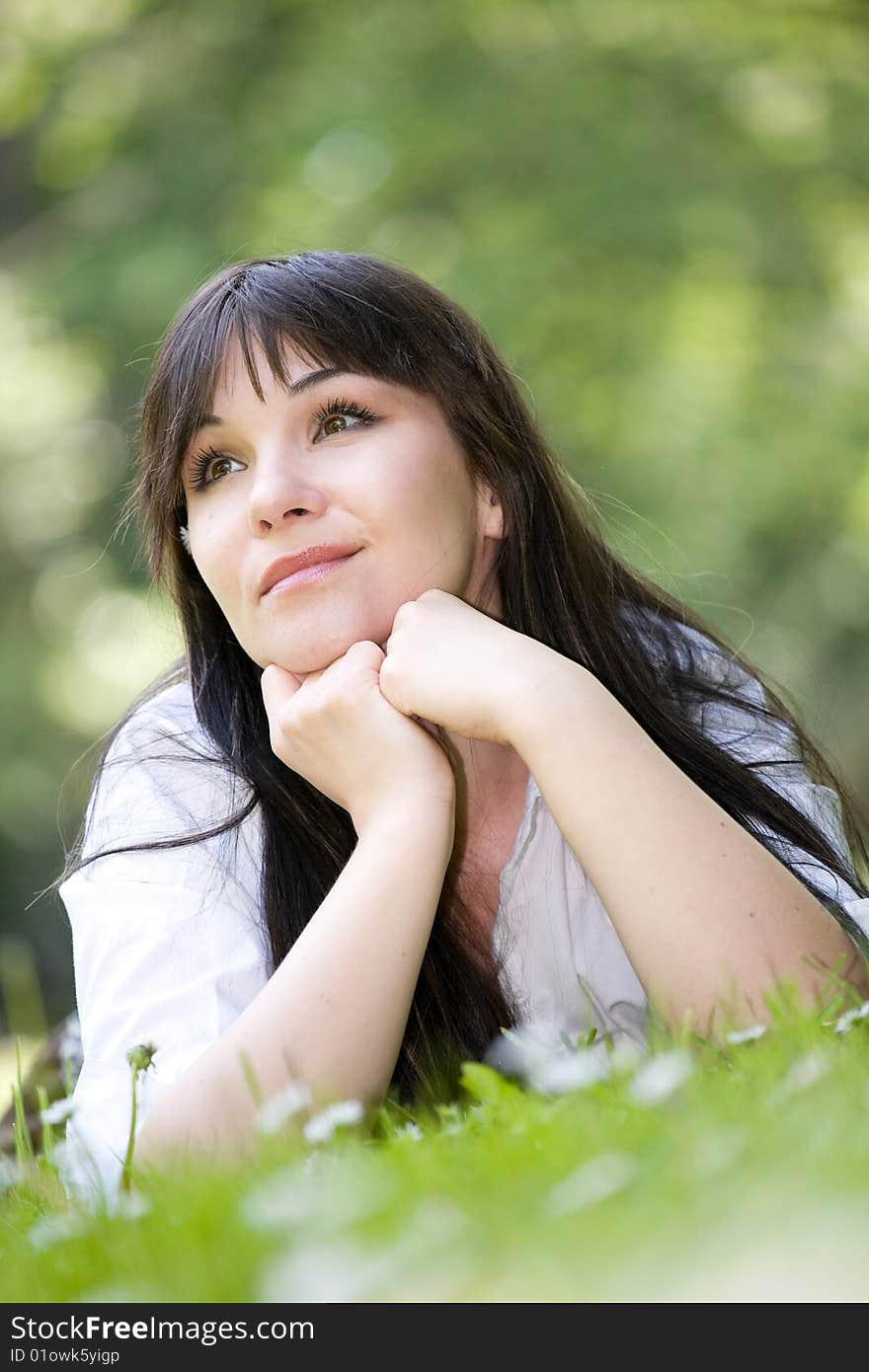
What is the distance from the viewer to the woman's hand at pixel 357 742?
7.32 feet

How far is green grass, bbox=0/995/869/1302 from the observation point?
929 millimetres

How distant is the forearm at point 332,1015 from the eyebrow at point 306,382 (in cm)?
81

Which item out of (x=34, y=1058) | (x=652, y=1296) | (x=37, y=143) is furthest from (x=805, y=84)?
(x=652, y=1296)

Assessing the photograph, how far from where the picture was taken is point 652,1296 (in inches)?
35.9

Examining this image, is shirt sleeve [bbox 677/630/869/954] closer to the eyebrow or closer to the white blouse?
the white blouse

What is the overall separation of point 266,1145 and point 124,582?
8.74 metres

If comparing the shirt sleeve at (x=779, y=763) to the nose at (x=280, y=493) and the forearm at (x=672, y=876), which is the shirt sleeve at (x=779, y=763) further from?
the nose at (x=280, y=493)

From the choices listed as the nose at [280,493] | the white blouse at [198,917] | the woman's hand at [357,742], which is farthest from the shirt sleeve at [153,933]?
the nose at [280,493]

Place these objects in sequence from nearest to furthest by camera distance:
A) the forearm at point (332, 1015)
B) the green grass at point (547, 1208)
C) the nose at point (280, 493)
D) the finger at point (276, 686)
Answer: the green grass at point (547, 1208) < the forearm at point (332, 1015) < the nose at point (280, 493) < the finger at point (276, 686)

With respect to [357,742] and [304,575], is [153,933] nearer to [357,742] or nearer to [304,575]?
[357,742]

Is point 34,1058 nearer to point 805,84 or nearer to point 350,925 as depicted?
point 350,925

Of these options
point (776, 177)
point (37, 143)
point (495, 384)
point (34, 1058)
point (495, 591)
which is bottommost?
point (34, 1058)

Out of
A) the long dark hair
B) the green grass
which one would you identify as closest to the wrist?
the long dark hair

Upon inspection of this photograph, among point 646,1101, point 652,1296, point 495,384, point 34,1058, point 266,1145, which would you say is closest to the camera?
point 652,1296
